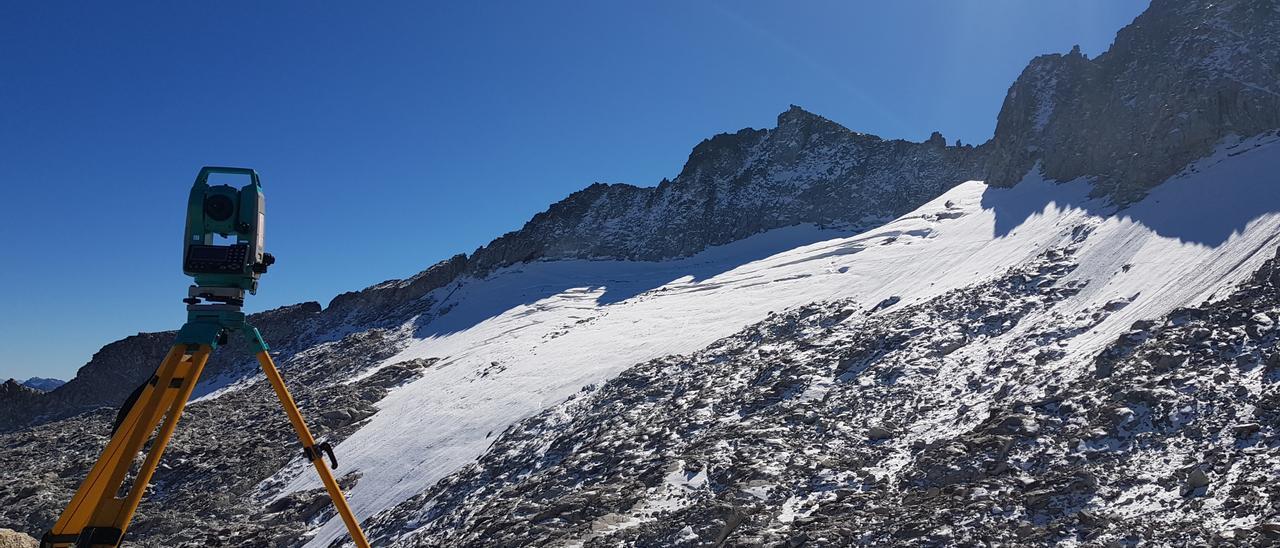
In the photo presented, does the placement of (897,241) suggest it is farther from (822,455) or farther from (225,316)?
(225,316)

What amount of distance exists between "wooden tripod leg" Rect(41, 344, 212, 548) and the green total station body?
23.4 inches

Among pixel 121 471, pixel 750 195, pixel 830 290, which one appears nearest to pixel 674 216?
pixel 750 195

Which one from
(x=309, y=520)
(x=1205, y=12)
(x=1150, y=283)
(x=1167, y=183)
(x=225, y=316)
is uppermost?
(x=1205, y=12)

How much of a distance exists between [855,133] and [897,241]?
33.0 meters

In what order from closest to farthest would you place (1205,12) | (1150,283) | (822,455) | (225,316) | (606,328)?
(225,316), (822,455), (1150,283), (1205,12), (606,328)

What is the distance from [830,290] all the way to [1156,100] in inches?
654

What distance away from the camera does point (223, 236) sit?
5.06 meters

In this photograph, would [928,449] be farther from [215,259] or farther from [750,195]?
[750,195]

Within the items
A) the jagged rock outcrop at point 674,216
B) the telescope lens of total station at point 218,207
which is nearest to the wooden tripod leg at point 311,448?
the telescope lens of total station at point 218,207

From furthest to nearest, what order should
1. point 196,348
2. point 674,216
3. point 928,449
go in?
point 674,216 → point 928,449 → point 196,348

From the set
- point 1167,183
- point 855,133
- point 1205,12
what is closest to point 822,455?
point 1167,183

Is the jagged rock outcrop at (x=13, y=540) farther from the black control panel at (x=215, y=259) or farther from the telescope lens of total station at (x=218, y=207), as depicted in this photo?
the telescope lens of total station at (x=218, y=207)

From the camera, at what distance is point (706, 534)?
1037 centimetres

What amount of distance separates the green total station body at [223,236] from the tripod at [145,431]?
62mm
